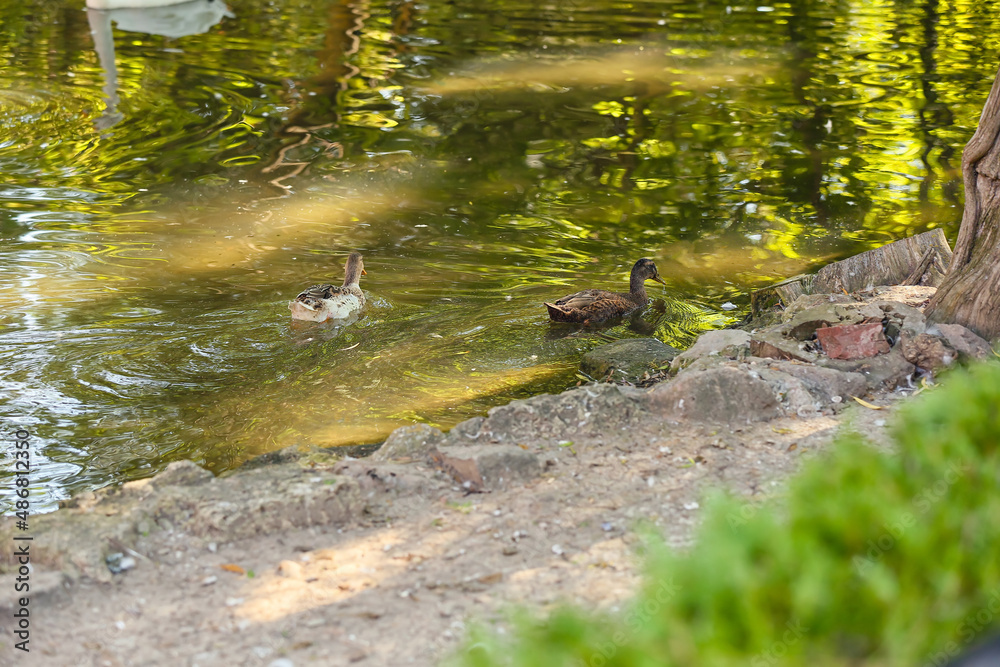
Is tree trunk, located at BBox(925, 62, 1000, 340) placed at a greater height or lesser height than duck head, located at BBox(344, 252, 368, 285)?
greater

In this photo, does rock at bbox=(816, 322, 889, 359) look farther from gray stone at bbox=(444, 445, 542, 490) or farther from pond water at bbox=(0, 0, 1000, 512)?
gray stone at bbox=(444, 445, 542, 490)

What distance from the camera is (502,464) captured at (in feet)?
16.1

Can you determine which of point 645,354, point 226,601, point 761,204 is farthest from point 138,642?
point 761,204

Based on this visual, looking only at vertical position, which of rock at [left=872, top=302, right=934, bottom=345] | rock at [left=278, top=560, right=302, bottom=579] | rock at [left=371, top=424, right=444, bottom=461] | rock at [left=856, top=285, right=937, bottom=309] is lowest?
rock at [left=856, top=285, right=937, bottom=309]

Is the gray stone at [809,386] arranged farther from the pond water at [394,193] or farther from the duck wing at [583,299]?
the duck wing at [583,299]

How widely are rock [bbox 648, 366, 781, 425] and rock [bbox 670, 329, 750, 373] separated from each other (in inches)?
38.8

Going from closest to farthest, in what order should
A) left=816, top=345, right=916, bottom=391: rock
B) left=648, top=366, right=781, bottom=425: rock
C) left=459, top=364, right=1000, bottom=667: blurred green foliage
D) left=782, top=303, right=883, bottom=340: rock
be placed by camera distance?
1. left=459, top=364, right=1000, bottom=667: blurred green foliage
2. left=648, top=366, right=781, bottom=425: rock
3. left=816, top=345, right=916, bottom=391: rock
4. left=782, top=303, right=883, bottom=340: rock

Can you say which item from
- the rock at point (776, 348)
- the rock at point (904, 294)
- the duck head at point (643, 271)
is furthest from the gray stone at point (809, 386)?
the duck head at point (643, 271)

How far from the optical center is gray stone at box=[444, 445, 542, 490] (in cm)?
488

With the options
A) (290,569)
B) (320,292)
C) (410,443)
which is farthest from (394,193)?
(290,569)

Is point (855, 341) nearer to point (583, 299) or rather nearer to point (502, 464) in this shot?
point (502, 464)

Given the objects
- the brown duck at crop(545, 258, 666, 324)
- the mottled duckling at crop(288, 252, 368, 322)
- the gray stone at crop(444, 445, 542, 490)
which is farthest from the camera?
the brown duck at crop(545, 258, 666, 324)

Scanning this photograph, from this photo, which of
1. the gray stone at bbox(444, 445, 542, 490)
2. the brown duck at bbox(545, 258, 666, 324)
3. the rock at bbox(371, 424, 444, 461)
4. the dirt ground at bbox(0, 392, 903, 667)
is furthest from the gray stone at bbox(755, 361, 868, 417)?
the brown duck at bbox(545, 258, 666, 324)

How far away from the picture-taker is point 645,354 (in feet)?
25.5
